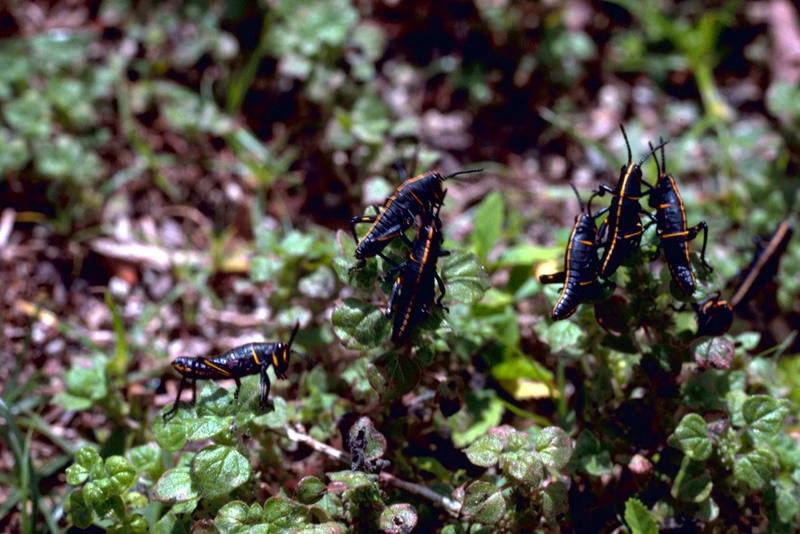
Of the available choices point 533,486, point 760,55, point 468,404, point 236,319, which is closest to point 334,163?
point 236,319

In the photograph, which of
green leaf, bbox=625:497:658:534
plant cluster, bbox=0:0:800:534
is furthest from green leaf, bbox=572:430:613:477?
green leaf, bbox=625:497:658:534

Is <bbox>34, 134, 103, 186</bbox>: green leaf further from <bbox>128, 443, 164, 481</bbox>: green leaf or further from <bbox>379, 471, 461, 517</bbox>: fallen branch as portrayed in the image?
<bbox>379, 471, 461, 517</bbox>: fallen branch

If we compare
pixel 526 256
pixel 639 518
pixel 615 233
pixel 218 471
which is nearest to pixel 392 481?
pixel 218 471

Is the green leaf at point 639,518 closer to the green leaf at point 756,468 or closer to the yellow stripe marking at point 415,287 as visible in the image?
the green leaf at point 756,468

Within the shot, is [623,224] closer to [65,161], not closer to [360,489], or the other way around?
[360,489]

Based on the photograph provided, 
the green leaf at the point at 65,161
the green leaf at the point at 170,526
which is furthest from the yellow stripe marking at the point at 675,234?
the green leaf at the point at 65,161
